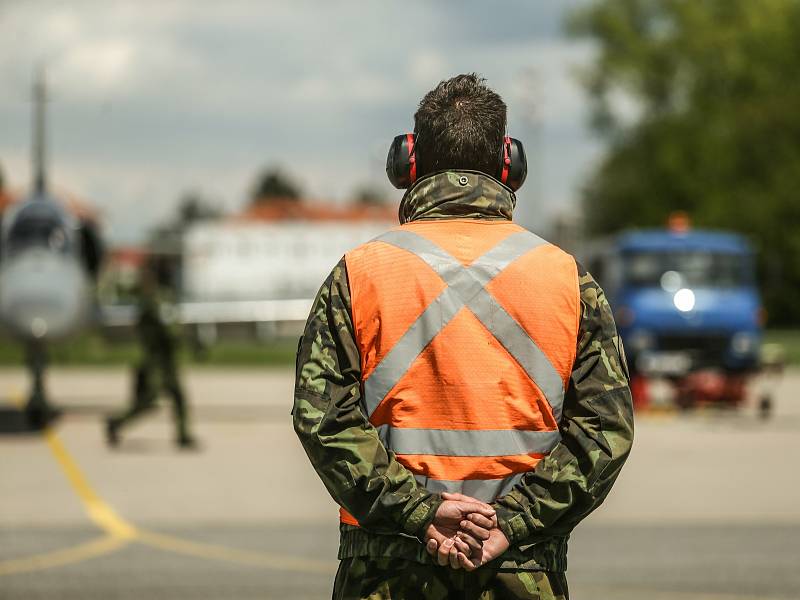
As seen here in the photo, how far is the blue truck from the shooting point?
1911 centimetres

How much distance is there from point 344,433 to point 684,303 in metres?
17.3

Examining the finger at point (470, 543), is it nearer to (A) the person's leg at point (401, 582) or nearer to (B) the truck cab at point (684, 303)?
(A) the person's leg at point (401, 582)

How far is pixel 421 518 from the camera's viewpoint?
2840 millimetres

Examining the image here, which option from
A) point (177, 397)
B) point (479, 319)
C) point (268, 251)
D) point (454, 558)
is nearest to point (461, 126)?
point (479, 319)

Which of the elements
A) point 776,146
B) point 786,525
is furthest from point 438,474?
point 776,146

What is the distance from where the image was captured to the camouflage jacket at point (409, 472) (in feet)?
9.39

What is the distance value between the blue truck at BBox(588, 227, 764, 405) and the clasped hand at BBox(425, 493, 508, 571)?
16490 millimetres

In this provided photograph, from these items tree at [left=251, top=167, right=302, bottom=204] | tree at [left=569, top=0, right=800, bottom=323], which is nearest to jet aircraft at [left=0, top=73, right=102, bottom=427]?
tree at [left=569, top=0, right=800, bottom=323]

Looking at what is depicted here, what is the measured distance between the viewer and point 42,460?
1460cm

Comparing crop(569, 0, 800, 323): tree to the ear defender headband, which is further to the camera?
crop(569, 0, 800, 323): tree

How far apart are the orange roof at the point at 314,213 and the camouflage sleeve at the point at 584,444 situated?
405ft

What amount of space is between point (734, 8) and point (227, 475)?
54.9 metres

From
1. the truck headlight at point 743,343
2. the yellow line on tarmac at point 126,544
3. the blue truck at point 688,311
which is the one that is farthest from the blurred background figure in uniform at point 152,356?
the truck headlight at point 743,343

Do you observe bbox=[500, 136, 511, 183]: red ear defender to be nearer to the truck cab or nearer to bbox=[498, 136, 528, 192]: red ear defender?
bbox=[498, 136, 528, 192]: red ear defender
